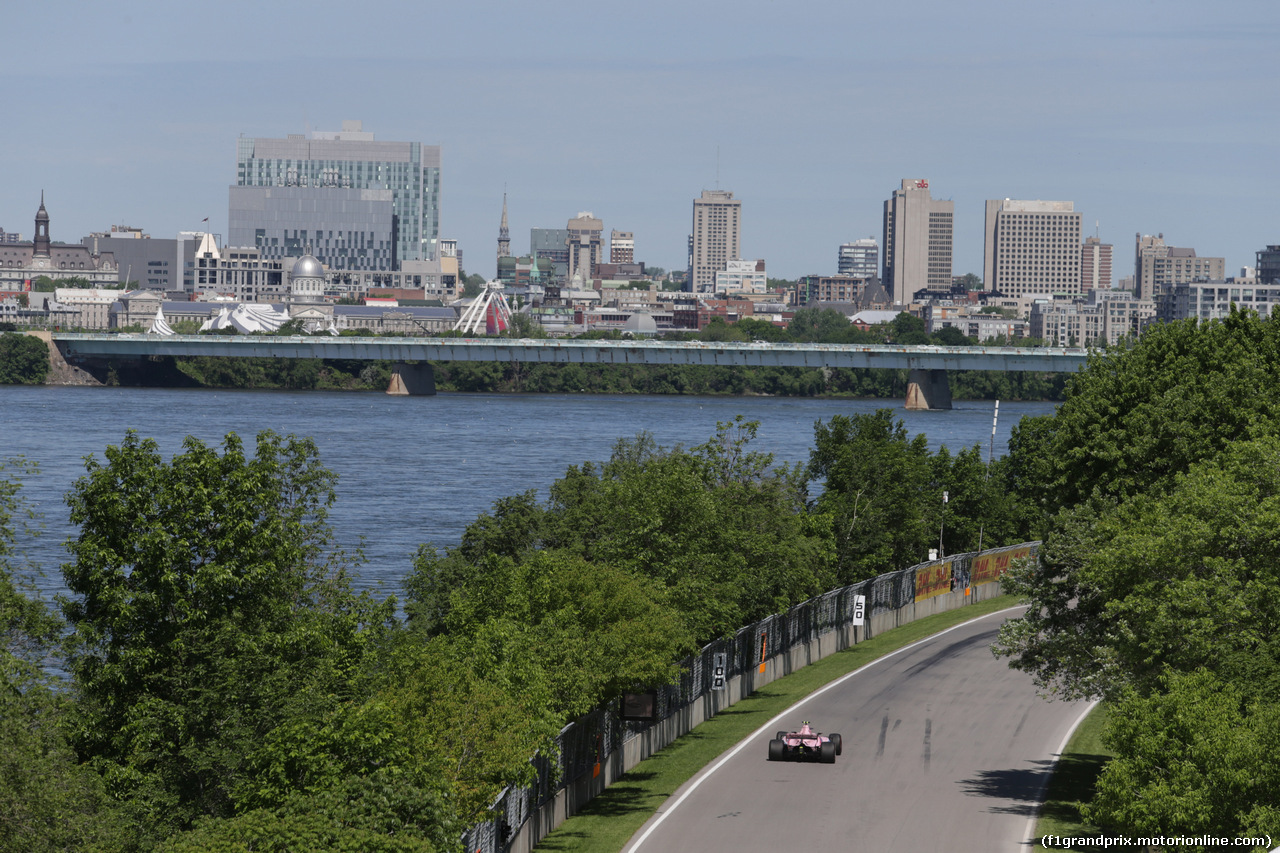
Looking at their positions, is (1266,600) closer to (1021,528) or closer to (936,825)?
(936,825)

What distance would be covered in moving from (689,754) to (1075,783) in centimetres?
969

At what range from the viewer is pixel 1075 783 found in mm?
39500

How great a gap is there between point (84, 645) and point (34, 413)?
13128 centimetres

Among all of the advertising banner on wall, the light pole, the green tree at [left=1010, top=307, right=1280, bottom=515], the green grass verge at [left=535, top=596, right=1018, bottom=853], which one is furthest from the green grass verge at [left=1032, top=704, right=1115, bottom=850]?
the light pole

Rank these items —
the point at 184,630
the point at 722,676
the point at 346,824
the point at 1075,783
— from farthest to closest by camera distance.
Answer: the point at 722,676 < the point at 1075,783 < the point at 184,630 < the point at 346,824

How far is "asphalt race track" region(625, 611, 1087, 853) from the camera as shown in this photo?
34.2 meters

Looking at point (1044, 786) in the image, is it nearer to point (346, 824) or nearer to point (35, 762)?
point (346, 824)

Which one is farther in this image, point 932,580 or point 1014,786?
point 932,580

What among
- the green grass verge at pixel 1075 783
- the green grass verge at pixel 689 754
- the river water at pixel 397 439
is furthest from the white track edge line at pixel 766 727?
the river water at pixel 397 439

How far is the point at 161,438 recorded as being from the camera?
126m

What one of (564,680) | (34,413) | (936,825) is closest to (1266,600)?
(936,825)

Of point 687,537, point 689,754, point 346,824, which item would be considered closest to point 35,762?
point 346,824

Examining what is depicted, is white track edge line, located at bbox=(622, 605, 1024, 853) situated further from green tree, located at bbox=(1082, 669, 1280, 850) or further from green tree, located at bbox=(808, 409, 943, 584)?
green tree, located at bbox=(1082, 669, 1280, 850)

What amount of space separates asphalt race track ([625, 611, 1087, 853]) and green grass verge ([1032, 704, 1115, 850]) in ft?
1.32
